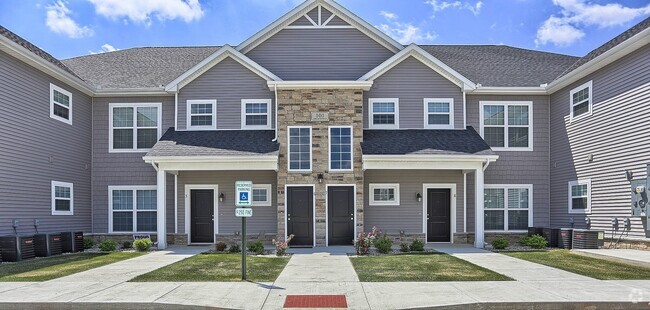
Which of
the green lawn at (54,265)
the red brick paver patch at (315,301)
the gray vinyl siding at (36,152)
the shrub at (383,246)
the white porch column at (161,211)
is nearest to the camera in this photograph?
the red brick paver patch at (315,301)

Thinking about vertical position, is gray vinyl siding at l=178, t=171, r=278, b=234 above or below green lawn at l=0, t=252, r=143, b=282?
above

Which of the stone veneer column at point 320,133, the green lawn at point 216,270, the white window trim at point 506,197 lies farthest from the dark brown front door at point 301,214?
the white window trim at point 506,197

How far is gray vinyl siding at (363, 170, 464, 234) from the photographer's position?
1867 centimetres

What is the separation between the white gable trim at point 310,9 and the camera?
63.6ft

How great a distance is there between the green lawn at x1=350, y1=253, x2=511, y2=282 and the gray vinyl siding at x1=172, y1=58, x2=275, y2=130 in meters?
7.69

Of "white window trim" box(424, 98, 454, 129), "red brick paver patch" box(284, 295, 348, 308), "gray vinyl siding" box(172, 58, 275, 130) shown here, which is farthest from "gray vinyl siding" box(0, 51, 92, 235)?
"white window trim" box(424, 98, 454, 129)

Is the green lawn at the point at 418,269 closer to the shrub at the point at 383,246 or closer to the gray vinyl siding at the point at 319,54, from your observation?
the shrub at the point at 383,246

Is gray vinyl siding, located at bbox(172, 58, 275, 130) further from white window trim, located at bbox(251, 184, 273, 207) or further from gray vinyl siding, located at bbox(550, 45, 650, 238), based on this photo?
gray vinyl siding, located at bbox(550, 45, 650, 238)

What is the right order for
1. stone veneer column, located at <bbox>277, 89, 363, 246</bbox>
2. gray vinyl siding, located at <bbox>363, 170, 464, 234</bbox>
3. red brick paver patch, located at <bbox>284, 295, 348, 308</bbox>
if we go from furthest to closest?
gray vinyl siding, located at <bbox>363, 170, 464, 234</bbox> → stone veneer column, located at <bbox>277, 89, 363, 246</bbox> → red brick paver patch, located at <bbox>284, 295, 348, 308</bbox>

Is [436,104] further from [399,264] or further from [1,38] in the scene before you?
[1,38]

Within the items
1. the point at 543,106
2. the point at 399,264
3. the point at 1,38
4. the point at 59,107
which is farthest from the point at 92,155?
the point at 543,106

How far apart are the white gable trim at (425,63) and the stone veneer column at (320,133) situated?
1511 millimetres

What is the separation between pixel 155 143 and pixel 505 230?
1362 cm

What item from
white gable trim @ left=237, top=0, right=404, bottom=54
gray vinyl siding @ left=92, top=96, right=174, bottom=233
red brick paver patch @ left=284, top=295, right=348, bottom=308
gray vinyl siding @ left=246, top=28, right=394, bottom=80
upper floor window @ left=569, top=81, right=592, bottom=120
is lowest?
red brick paver patch @ left=284, top=295, right=348, bottom=308
